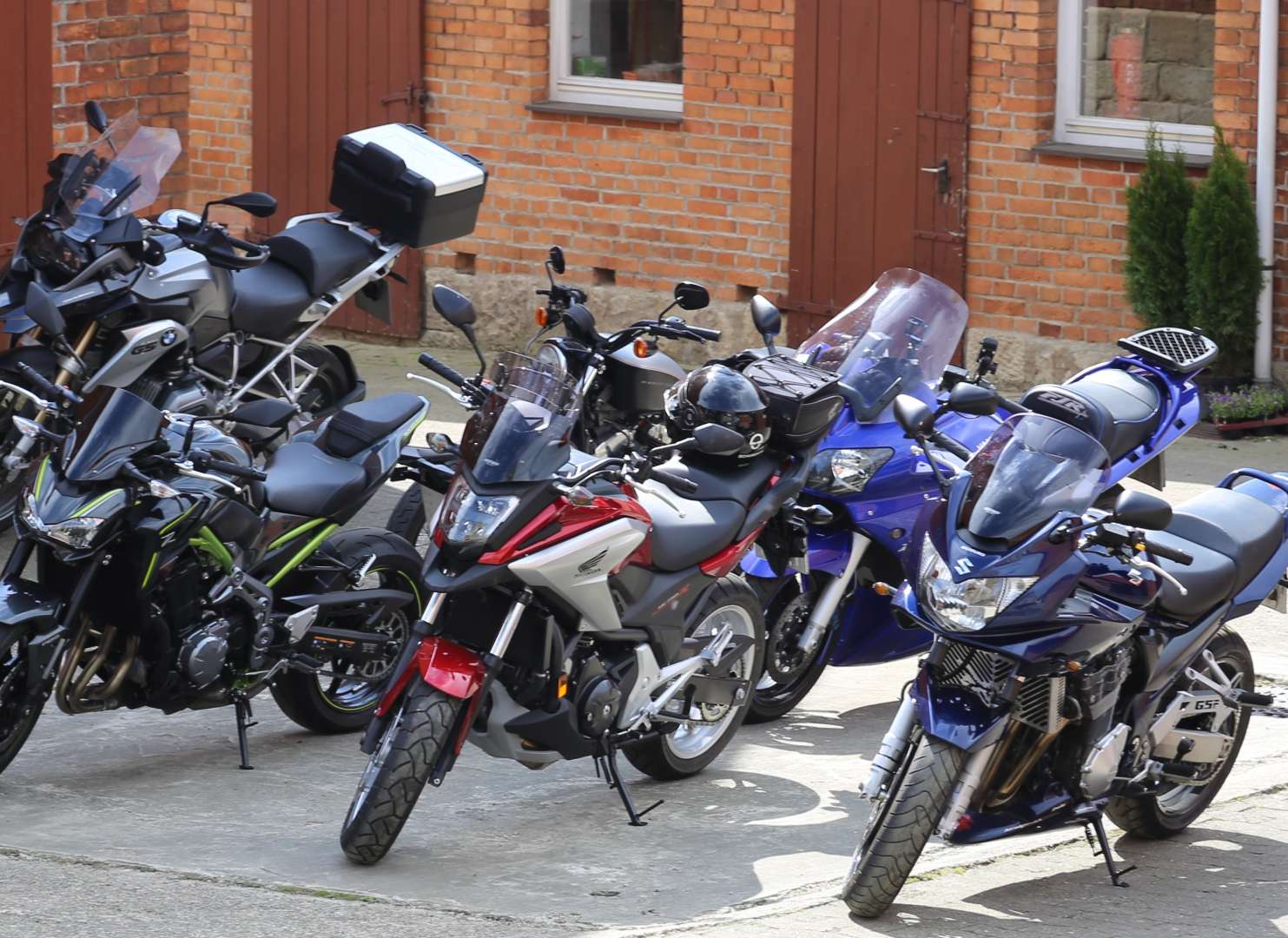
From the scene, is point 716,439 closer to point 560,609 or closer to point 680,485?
point 680,485

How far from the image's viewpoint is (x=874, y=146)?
1183 cm

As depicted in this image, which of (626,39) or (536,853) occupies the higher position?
(626,39)

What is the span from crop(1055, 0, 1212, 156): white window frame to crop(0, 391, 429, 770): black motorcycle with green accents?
5.56 meters

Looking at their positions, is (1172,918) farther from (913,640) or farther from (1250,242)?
(1250,242)

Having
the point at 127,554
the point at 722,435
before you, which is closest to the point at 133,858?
the point at 127,554

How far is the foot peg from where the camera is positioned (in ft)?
18.2

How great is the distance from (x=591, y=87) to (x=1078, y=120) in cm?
290

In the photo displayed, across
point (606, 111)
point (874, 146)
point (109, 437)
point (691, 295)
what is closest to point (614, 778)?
point (109, 437)

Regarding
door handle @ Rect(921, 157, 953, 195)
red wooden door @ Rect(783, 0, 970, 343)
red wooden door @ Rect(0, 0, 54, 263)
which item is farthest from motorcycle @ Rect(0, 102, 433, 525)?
door handle @ Rect(921, 157, 953, 195)

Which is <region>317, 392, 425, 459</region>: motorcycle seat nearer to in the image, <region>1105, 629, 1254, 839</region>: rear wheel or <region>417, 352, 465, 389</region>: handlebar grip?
<region>417, 352, 465, 389</region>: handlebar grip

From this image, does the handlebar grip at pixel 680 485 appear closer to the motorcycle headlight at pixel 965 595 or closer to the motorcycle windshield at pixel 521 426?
the motorcycle windshield at pixel 521 426

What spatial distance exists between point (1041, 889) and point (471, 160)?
195 inches

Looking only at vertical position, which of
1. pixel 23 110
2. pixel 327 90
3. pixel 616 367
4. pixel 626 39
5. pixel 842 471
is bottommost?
pixel 842 471

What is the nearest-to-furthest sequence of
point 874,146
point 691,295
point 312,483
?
point 312,483 → point 691,295 → point 874,146
